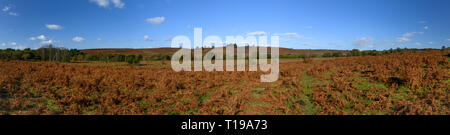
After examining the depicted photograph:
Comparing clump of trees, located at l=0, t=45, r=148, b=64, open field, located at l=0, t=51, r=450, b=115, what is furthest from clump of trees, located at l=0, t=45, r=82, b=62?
open field, located at l=0, t=51, r=450, b=115

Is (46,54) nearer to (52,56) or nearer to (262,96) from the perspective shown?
(52,56)

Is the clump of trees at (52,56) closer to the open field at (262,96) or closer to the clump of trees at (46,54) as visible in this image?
the clump of trees at (46,54)

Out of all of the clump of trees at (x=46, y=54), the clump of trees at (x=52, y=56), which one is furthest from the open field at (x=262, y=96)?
the clump of trees at (x=46, y=54)

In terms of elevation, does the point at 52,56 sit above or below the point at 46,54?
below

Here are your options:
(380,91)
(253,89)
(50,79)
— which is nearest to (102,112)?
(253,89)

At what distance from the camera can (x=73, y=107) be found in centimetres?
737

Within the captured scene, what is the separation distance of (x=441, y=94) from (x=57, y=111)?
13464 mm

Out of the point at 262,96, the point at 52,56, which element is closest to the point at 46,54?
the point at 52,56

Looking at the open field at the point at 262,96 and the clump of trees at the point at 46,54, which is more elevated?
the clump of trees at the point at 46,54

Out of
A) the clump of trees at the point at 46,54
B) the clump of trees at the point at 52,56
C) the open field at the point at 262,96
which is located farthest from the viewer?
the clump of trees at the point at 46,54

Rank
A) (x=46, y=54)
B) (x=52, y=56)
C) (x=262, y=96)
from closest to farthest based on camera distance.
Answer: (x=262, y=96), (x=52, y=56), (x=46, y=54)

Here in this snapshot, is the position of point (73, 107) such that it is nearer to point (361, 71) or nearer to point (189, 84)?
point (189, 84)

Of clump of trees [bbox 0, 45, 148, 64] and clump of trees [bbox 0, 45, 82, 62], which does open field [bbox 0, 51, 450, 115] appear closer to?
clump of trees [bbox 0, 45, 148, 64]

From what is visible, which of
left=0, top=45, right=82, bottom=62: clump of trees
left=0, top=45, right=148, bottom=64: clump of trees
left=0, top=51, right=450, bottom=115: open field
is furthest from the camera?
left=0, top=45, right=82, bottom=62: clump of trees
